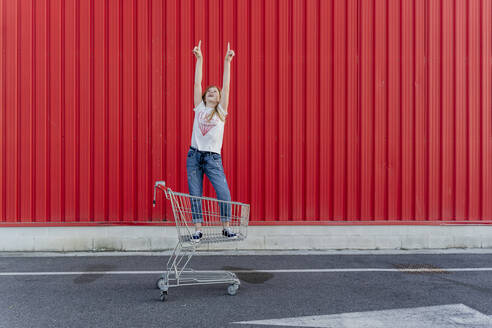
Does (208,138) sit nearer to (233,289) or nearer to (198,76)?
(198,76)

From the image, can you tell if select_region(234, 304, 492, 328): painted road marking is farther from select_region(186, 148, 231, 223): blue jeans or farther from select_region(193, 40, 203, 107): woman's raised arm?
select_region(193, 40, 203, 107): woman's raised arm

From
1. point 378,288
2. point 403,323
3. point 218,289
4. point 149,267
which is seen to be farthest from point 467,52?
point 149,267

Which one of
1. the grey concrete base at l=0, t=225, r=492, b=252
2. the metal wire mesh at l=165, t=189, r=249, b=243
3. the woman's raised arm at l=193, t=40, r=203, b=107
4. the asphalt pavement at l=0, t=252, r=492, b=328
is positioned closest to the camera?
the asphalt pavement at l=0, t=252, r=492, b=328

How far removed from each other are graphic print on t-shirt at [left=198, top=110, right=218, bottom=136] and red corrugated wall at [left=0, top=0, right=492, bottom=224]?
1939 millimetres

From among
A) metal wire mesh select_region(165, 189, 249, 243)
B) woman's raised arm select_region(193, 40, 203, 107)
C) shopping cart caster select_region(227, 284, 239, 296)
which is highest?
woman's raised arm select_region(193, 40, 203, 107)

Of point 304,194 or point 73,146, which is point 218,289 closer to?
point 304,194

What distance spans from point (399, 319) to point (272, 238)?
116 inches

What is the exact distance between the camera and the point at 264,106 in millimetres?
6285

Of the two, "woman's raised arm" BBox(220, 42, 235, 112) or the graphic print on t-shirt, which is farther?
the graphic print on t-shirt

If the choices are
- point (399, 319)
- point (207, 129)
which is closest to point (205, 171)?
point (207, 129)

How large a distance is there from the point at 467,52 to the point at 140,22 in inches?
222

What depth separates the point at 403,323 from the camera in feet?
10.5

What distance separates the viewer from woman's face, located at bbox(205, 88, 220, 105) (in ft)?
14.0

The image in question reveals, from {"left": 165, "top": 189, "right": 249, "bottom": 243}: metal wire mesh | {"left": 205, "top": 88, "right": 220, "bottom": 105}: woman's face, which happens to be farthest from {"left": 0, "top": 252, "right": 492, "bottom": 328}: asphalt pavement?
{"left": 205, "top": 88, "right": 220, "bottom": 105}: woman's face
